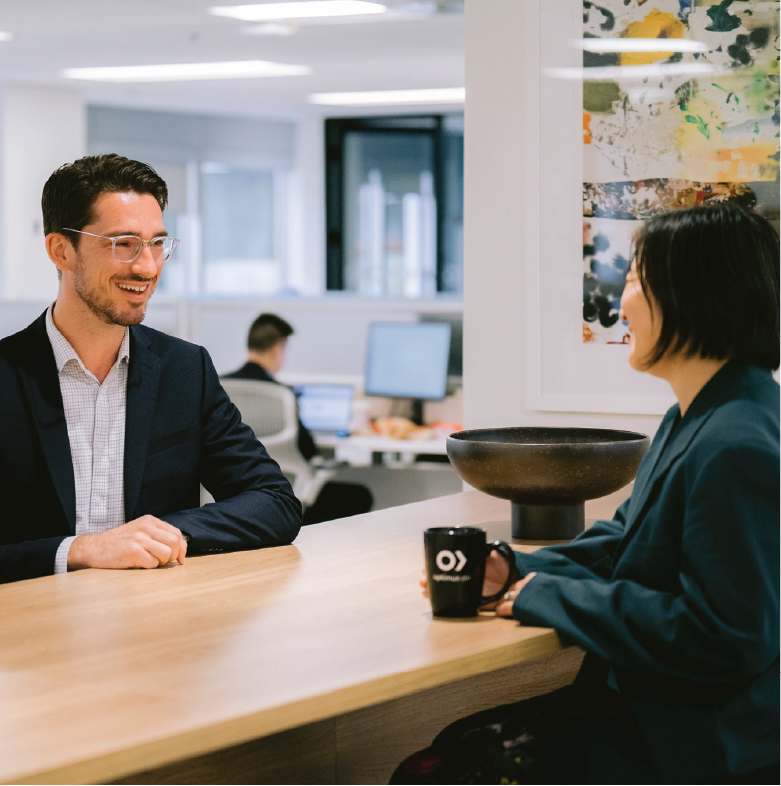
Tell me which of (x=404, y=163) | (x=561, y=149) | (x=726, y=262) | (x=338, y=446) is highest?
(x=404, y=163)

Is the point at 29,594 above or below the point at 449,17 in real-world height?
below

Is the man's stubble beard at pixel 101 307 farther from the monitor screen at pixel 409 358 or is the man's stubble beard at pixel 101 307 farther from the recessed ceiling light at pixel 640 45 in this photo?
the monitor screen at pixel 409 358

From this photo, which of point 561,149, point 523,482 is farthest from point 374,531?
point 561,149

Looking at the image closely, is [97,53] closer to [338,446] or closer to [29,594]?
[338,446]

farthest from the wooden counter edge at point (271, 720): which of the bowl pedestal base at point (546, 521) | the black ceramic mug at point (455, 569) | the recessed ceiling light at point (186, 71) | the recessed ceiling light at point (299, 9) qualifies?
the recessed ceiling light at point (186, 71)

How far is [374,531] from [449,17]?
538 centimetres

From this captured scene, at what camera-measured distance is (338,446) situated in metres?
5.99

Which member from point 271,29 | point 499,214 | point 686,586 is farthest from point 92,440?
point 271,29

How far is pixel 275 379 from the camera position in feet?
17.9

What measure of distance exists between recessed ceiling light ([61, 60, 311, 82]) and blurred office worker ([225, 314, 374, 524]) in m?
3.72

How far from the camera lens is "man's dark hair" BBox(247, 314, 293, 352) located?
17.7ft

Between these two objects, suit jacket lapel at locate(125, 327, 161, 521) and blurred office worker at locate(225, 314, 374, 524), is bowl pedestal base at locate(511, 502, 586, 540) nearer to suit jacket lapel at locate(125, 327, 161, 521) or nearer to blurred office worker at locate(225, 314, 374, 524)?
suit jacket lapel at locate(125, 327, 161, 521)

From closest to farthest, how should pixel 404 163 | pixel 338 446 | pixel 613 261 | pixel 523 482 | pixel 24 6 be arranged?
1. pixel 523 482
2. pixel 613 261
3. pixel 338 446
4. pixel 24 6
5. pixel 404 163

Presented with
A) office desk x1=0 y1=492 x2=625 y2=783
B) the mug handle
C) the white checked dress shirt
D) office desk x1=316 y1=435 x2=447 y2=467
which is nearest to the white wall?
office desk x1=0 y1=492 x2=625 y2=783
